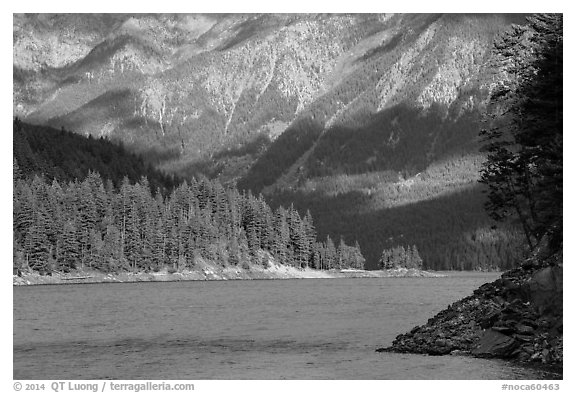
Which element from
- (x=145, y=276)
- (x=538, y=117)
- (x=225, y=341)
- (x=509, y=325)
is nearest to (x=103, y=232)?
(x=145, y=276)

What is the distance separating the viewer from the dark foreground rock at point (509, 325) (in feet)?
147

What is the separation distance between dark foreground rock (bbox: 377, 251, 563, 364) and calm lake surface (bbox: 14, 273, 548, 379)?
65.8 inches

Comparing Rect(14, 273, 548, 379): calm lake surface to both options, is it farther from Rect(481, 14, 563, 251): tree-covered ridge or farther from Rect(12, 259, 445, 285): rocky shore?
Rect(12, 259, 445, 285): rocky shore

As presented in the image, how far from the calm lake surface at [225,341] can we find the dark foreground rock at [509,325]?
1672mm

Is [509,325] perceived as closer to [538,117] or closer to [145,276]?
[538,117]

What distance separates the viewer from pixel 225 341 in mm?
59469

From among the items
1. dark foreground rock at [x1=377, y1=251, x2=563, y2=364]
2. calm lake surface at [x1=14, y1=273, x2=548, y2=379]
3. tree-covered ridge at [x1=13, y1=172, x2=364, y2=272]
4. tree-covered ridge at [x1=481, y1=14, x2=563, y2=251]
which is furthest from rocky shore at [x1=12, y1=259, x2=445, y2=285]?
dark foreground rock at [x1=377, y1=251, x2=563, y2=364]

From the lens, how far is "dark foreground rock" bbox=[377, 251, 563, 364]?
4488 centimetres

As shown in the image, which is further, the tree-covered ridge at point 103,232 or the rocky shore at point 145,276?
the tree-covered ridge at point 103,232

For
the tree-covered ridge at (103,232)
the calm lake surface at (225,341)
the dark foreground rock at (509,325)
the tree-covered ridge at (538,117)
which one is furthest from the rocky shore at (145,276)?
the dark foreground rock at (509,325)

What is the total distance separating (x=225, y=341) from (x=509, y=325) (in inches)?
780

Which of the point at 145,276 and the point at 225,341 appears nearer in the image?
the point at 225,341

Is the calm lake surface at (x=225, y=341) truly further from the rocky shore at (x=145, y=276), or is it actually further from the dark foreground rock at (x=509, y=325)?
the rocky shore at (x=145, y=276)
